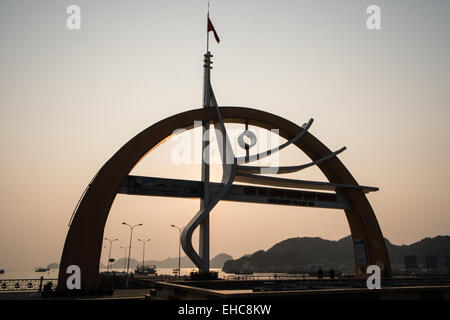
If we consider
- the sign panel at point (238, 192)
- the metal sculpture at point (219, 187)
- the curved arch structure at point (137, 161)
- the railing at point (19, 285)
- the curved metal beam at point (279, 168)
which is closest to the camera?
the curved arch structure at point (137, 161)

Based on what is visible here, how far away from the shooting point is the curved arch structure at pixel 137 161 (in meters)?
20.1

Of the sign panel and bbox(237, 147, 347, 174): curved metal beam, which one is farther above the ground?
bbox(237, 147, 347, 174): curved metal beam

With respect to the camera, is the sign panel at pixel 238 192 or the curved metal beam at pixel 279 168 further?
the curved metal beam at pixel 279 168

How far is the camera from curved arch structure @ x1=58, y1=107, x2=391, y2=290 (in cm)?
2008

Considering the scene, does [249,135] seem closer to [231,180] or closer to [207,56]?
[231,180]

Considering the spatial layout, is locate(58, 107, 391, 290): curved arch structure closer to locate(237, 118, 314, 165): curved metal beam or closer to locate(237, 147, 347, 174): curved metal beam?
locate(237, 147, 347, 174): curved metal beam

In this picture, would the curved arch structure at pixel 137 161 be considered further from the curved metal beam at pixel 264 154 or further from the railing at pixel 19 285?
the railing at pixel 19 285

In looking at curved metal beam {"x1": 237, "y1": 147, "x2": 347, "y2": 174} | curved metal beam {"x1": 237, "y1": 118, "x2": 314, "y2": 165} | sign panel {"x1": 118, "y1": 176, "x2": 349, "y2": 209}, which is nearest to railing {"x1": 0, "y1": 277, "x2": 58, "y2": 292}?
sign panel {"x1": 118, "y1": 176, "x2": 349, "y2": 209}

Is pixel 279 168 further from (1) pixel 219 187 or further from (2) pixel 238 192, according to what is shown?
(1) pixel 219 187

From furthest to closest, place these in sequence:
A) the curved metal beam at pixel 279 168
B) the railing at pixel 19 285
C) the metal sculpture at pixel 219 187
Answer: the curved metal beam at pixel 279 168 < the railing at pixel 19 285 < the metal sculpture at pixel 219 187

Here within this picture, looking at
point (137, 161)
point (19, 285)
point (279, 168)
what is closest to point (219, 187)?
point (279, 168)

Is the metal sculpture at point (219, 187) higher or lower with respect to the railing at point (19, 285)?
higher

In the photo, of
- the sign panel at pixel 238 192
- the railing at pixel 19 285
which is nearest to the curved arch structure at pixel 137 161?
the sign panel at pixel 238 192

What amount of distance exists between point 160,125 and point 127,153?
2975 mm
